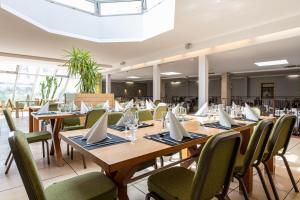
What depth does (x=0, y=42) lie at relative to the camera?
5305 mm

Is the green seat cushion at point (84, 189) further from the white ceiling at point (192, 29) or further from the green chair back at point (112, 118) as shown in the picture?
the white ceiling at point (192, 29)

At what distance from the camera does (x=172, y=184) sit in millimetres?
1296

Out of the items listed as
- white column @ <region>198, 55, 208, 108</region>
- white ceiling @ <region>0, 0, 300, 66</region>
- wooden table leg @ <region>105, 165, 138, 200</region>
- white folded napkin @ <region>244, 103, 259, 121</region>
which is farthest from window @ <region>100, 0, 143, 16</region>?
wooden table leg @ <region>105, 165, 138, 200</region>

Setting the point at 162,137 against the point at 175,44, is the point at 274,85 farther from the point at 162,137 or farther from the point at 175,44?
the point at 162,137

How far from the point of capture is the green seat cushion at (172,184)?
3.87ft

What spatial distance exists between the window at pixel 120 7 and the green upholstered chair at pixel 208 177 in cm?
504

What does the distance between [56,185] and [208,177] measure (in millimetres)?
997

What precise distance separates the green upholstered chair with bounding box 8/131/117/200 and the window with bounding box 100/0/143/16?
197 inches

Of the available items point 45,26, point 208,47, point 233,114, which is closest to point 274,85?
point 208,47

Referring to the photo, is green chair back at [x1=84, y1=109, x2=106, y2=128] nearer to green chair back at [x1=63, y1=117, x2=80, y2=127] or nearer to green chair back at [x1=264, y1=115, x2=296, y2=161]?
green chair back at [x1=63, y1=117, x2=80, y2=127]

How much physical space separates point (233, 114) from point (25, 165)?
247 centimetres

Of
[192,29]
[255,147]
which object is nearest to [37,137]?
[255,147]

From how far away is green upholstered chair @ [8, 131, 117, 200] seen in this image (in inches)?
32.6

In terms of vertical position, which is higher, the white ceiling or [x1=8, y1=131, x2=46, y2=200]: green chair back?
the white ceiling
